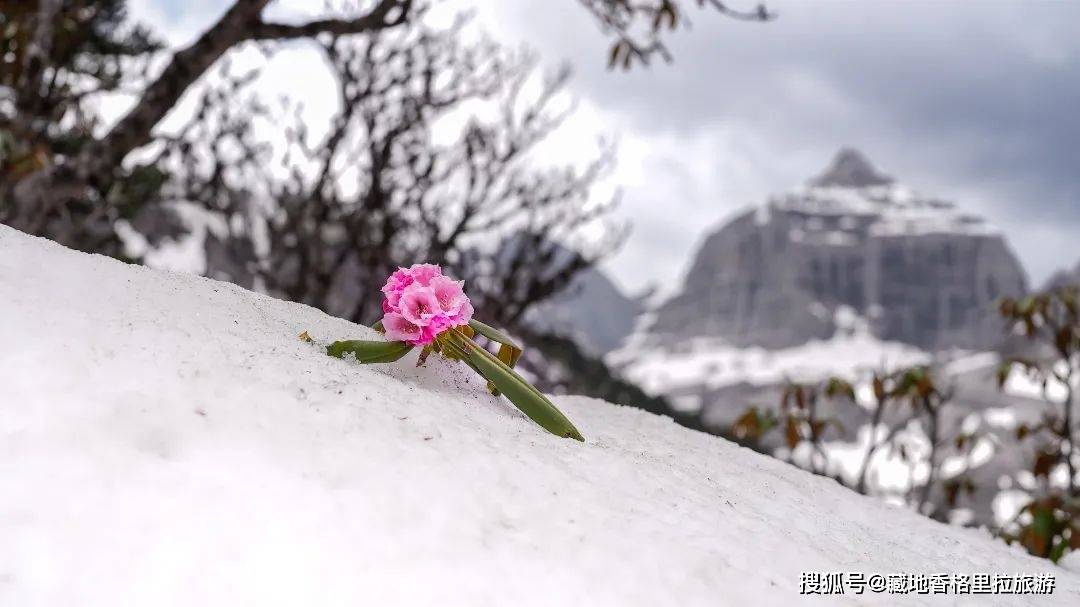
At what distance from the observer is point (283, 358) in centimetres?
160

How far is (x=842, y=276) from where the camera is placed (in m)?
102

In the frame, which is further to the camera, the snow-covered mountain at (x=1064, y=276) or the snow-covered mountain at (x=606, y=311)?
the snow-covered mountain at (x=606, y=311)

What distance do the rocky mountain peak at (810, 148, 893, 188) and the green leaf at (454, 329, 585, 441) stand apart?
12708cm

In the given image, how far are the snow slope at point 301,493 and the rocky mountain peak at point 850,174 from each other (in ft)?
418

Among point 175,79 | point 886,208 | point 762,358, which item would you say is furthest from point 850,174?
point 175,79

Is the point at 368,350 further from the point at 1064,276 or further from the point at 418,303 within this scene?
the point at 1064,276

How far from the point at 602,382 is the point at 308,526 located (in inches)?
813

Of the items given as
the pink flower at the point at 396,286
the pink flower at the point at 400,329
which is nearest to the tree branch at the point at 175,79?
the pink flower at the point at 396,286

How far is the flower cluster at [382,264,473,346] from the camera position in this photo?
1818mm

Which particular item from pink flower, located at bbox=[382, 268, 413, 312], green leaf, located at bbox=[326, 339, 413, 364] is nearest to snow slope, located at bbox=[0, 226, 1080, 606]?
green leaf, located at bbox=[326, 339, 413, 364]

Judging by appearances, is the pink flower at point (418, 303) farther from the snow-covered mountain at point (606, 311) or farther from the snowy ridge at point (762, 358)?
the snow-covered mountain at point (606, 311)

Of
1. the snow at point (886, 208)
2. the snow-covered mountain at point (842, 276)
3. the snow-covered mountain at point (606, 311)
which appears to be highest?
the snow at point (886, 208)

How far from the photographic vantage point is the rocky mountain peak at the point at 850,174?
12206 centimetres

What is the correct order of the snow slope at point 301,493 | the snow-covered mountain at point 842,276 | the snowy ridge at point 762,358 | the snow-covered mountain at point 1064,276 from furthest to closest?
the snow-covered mountain at point 842,276, the snowy ridge at point 762,358, the snow-covered mountain at point 1064,276, the snow slope at point 301,493
